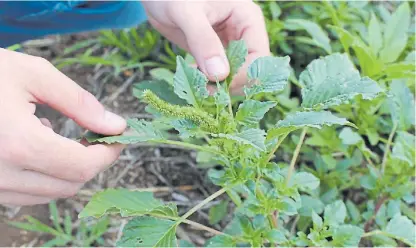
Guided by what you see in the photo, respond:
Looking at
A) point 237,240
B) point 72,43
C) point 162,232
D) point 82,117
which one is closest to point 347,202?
point 237,240

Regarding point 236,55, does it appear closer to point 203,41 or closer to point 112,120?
point 203,41

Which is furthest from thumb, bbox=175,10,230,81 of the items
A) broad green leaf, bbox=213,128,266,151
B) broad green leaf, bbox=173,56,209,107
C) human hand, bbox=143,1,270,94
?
broad green leaf, bbox=213,128,266,151

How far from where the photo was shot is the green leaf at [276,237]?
37.3 inches

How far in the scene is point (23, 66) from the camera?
2.86 feet

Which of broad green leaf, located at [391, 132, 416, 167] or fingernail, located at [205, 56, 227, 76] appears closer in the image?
fingernail, located at [205, 56, 227, 76]

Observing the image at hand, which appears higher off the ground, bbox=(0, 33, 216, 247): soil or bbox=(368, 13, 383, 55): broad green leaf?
bbox=(368, 13, 383, 55): broad green leaf

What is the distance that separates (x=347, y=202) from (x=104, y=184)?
0.58 m

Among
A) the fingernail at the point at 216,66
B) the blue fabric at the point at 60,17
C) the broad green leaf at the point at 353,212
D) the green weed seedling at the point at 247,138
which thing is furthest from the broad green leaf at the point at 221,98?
the blue fabric at the point at 60,17

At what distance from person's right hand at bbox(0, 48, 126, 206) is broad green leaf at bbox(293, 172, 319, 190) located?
1.02ft

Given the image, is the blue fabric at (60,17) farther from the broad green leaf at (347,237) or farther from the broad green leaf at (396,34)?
the broad green leaf at (347,237)

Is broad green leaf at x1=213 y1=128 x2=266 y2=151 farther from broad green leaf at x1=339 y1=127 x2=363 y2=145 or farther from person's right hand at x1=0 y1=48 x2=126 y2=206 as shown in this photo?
broad green leaf at x1=339 y1=127 x2=363 y2=145

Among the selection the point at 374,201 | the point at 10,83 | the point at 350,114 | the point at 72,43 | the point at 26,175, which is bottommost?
the point at 374,201

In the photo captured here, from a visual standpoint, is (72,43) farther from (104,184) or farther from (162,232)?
(162,232)

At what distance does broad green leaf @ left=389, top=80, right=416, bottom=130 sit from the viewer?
1.23 m
